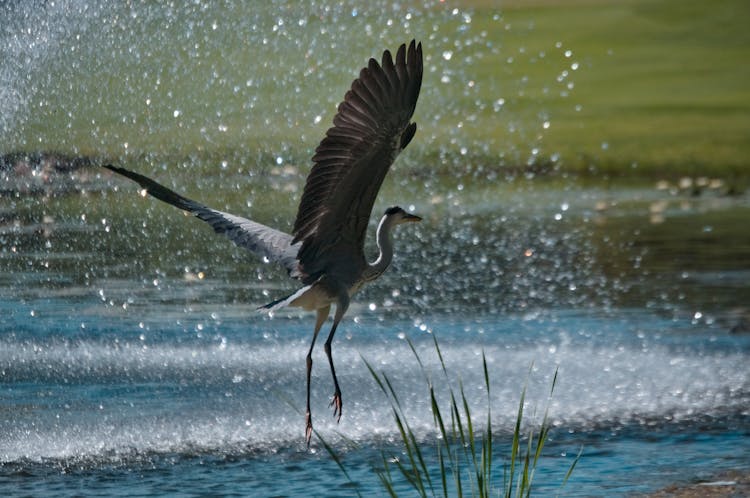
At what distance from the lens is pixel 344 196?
5.93 metres

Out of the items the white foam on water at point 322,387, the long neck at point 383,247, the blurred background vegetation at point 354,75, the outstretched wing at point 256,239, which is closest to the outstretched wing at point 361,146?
the long neck at point 383,247

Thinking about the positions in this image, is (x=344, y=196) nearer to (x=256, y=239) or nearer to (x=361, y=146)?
(x=361, y=146)

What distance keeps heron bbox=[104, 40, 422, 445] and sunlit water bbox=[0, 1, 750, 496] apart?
893mm

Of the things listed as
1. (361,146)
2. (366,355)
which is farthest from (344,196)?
(366,355)

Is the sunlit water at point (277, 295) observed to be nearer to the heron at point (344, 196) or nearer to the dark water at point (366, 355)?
the dark water at point (366, 355)

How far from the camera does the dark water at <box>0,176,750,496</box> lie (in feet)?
22.2

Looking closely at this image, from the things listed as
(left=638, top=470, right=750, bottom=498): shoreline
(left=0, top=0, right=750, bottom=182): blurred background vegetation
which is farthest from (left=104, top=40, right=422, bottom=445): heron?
(left=0, top=0, right=750, bottom=182): blurred background vegetation

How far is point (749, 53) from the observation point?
26.3 metres

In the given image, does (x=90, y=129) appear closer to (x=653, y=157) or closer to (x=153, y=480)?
(x=653, y=157)

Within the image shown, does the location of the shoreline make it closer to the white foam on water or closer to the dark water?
the dark water

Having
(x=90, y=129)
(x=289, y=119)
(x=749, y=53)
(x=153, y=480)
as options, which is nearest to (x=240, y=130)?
(x=289, y=119)

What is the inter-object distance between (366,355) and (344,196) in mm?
3021

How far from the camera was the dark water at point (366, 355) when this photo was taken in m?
6.77

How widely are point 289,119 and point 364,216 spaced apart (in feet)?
51.3
